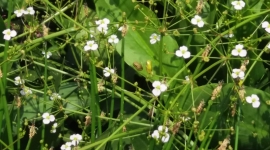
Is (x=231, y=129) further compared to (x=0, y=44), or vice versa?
(x=0, y=44)

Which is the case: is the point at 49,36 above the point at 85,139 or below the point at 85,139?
above

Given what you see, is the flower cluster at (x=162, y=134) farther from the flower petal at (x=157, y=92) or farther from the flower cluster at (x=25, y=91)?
the flower cluster at (x=25, y=91)

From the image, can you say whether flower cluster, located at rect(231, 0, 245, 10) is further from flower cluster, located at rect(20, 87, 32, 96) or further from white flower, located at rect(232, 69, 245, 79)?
flower cluster, located at rect(20, 87, 32, 96)

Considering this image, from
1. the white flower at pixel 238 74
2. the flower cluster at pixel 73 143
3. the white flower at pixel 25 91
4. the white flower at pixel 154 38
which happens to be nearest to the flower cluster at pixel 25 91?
the white flower at pixel 25 91

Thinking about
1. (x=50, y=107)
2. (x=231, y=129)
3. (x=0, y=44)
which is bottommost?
(x=231, y=129)

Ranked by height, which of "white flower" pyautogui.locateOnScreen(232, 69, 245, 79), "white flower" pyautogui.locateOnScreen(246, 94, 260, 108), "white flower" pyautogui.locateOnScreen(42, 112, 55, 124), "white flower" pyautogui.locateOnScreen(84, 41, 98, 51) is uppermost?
"white flower" pyautogui.locateOnScreen(84, 41, 98, 51)

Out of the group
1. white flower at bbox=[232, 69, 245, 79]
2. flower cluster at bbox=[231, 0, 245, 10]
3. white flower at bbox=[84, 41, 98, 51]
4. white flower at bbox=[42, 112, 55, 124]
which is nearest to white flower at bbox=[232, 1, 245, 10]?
flower cluster at bbox=[231, 0, 245, 10]

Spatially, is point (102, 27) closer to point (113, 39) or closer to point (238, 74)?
point (113, 39)

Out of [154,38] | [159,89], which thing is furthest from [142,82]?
[159,89]

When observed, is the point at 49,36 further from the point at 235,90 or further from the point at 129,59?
the point at 235,90

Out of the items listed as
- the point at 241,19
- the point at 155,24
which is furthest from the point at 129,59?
the point at 241,19
